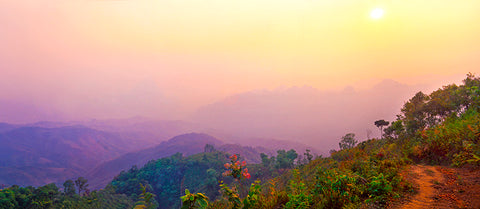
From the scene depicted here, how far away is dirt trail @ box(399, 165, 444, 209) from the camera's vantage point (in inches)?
172

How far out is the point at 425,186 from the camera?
209 inches

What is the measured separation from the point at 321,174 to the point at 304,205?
6.53 ft

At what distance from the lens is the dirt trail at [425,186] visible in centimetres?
438

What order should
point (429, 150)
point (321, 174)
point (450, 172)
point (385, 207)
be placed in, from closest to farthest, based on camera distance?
1. point (385, 207)
2. point (450, 172)
3. point (321, 174)
4. point (429, 150)

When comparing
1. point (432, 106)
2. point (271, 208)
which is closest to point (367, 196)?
point (271, 208)

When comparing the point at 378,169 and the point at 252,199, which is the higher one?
the point at 378,169

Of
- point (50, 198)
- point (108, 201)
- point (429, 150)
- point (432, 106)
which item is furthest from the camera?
point (108, 201)

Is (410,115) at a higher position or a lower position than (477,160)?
higher

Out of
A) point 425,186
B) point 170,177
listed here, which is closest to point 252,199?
point 425,186

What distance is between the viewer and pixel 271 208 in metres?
5.67

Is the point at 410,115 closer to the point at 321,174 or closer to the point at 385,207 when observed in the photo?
the point at 321,174

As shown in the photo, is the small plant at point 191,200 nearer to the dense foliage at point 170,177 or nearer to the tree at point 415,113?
the tree at point 415,113

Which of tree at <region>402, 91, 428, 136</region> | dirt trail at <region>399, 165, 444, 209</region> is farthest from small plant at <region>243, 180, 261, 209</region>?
tree at <region>402, 91, 428, 136</region>

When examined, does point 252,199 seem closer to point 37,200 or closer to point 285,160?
point 37,200
